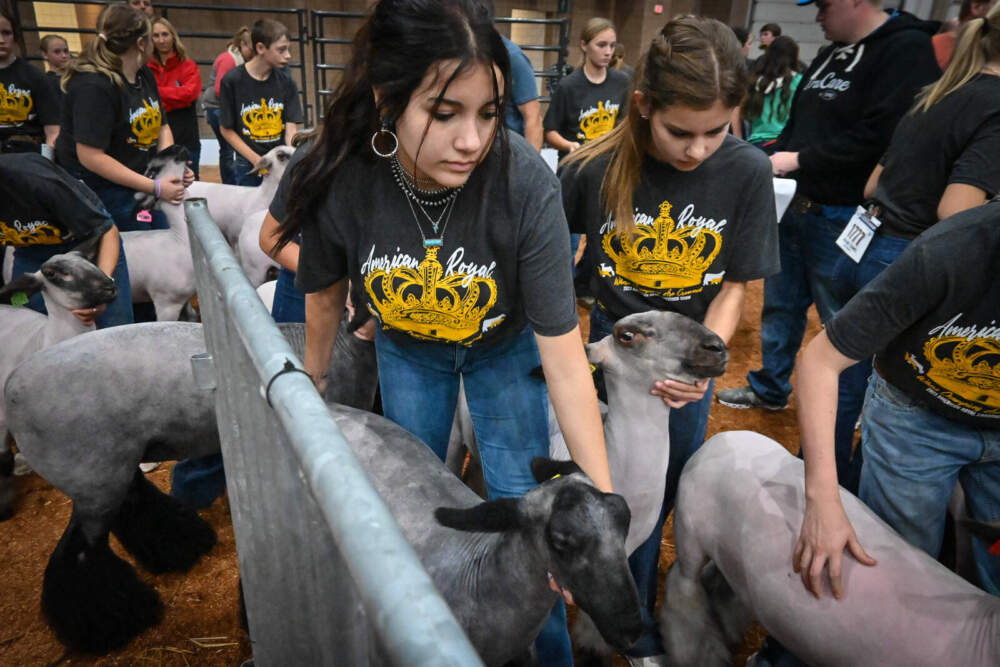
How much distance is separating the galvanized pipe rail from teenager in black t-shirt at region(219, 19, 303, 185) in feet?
14.8

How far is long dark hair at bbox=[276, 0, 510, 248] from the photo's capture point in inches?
48.5

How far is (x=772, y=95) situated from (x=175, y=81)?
5039 millimetres

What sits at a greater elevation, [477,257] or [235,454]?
[477,257]

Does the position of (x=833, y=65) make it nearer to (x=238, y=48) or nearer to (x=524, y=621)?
(x=524, y=621)

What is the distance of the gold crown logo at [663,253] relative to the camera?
6.66 feet

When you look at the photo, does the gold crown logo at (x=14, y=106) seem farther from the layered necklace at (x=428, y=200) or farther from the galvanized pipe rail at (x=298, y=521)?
the layered necklace at (x=428, y=200)

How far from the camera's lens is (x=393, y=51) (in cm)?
127

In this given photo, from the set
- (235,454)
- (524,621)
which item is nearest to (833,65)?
(524,621)

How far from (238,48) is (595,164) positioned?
18.1ft

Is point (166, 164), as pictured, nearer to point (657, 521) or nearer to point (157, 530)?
point (157, 530)

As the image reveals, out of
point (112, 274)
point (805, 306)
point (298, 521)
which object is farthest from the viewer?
point (805, 306)

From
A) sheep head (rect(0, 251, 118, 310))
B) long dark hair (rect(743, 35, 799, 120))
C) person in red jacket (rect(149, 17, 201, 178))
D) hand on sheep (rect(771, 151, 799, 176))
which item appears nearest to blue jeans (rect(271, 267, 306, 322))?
sheep head (rect(0, 251, 118, 310))

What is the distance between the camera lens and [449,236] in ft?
5.07

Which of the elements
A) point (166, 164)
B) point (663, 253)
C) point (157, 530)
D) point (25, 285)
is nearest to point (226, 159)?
point (166, 164)
